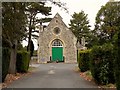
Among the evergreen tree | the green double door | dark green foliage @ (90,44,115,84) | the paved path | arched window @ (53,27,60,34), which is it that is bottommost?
the paved path

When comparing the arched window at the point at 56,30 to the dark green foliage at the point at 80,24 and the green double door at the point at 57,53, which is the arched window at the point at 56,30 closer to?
the green double door at the point at 57,53

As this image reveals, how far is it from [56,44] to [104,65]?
4213 cm

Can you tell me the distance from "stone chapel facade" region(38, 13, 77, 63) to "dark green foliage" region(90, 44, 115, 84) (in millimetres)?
40634

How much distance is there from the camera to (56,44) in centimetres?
5775

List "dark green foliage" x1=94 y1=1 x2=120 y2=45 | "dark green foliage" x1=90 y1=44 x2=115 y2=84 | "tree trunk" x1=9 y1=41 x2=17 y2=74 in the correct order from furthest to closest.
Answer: "dark green foliage" x1=94 y1=1 x2=120 y2=45, "tree trunk" x1=9 y1=41 x2=17 y2=74, "dark green foliage" x1=90 y1=44 x2=115 y2=84

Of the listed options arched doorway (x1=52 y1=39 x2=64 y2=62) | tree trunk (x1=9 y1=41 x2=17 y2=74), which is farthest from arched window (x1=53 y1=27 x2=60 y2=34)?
tree trunk (x1=9 y1=41 x2=17 y2=74)

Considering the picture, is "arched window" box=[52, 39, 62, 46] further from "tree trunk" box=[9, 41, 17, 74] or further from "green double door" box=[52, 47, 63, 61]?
"tree trunk" box=[9, 41, 17, 74]

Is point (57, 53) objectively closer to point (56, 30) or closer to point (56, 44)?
point (56, 44)

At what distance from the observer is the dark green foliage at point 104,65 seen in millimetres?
15633

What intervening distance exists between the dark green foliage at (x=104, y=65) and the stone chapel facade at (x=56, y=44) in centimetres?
4063

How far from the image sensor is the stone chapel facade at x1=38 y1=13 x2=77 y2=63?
2248 inches

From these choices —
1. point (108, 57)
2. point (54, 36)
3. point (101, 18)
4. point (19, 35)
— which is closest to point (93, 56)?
point (108, 57)

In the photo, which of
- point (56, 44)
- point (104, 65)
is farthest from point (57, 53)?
point (104, 65)

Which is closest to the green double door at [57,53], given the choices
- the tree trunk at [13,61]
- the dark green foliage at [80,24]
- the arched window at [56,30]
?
the arched window at [56,30]
